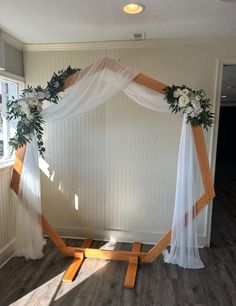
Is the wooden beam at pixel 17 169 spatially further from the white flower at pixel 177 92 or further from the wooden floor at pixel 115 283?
the white flower at pixel 177 92

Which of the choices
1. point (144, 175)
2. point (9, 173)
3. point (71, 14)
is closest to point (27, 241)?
point (9, 173)

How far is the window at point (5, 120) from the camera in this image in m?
2.98

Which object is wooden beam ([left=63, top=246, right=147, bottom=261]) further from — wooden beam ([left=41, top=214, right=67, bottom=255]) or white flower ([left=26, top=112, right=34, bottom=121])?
white flower ([left=26, top=112, right=34, bottom=121])

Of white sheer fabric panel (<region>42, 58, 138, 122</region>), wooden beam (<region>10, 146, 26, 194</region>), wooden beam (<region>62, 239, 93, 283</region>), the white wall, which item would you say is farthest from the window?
wooden beam (<region>62, 239, 93, 283</region>)

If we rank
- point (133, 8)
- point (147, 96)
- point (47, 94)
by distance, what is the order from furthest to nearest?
point (47, 94)
point (147, 96)
point (133, 8)

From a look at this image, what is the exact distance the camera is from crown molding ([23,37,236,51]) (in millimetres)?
2861

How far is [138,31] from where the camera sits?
2629mm

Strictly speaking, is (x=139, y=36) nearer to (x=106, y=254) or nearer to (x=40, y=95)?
(x=40, y=95)

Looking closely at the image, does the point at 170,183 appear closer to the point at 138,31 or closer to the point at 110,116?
the point at 110,116

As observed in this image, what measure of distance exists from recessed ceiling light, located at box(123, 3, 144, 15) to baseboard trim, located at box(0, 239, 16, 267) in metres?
2.72

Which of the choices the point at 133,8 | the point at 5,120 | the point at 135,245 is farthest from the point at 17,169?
the point at 133,8

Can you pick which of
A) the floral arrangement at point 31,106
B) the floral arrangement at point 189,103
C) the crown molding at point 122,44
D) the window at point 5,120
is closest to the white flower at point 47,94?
the floral arrangement at point 31,106

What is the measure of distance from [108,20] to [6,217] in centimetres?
236

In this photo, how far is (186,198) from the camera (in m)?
2.53
